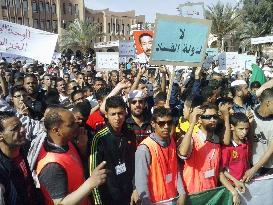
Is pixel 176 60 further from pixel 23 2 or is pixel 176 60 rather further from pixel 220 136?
pixel 23 2

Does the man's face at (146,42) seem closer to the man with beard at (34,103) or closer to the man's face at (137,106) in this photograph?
the man with beard at (34,103)

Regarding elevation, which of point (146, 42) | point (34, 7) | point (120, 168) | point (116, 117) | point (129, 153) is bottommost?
point (120, 168)

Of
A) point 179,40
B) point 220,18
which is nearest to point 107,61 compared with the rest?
point 179,40

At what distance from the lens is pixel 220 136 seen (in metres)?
4.43

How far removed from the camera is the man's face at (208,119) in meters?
4.09

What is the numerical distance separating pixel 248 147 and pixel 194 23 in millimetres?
1814

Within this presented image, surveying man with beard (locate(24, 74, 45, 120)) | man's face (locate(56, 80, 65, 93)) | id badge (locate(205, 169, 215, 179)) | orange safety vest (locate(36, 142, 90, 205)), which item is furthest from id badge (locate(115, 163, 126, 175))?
man's face (locate(56, 80, 65, 93))

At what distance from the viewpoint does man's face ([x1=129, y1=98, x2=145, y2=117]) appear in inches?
182

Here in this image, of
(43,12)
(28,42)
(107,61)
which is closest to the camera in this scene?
(28,42)

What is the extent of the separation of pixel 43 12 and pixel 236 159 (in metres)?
59.4

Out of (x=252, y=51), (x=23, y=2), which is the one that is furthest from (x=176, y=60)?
(x=23, y=2)

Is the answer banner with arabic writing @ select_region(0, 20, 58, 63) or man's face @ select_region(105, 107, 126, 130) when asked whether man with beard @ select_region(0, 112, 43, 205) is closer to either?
man's face @ select_region(105, 107, 126, 130)

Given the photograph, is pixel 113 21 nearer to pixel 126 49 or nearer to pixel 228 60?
pixel 126 49

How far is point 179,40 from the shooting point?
5.31 metres
